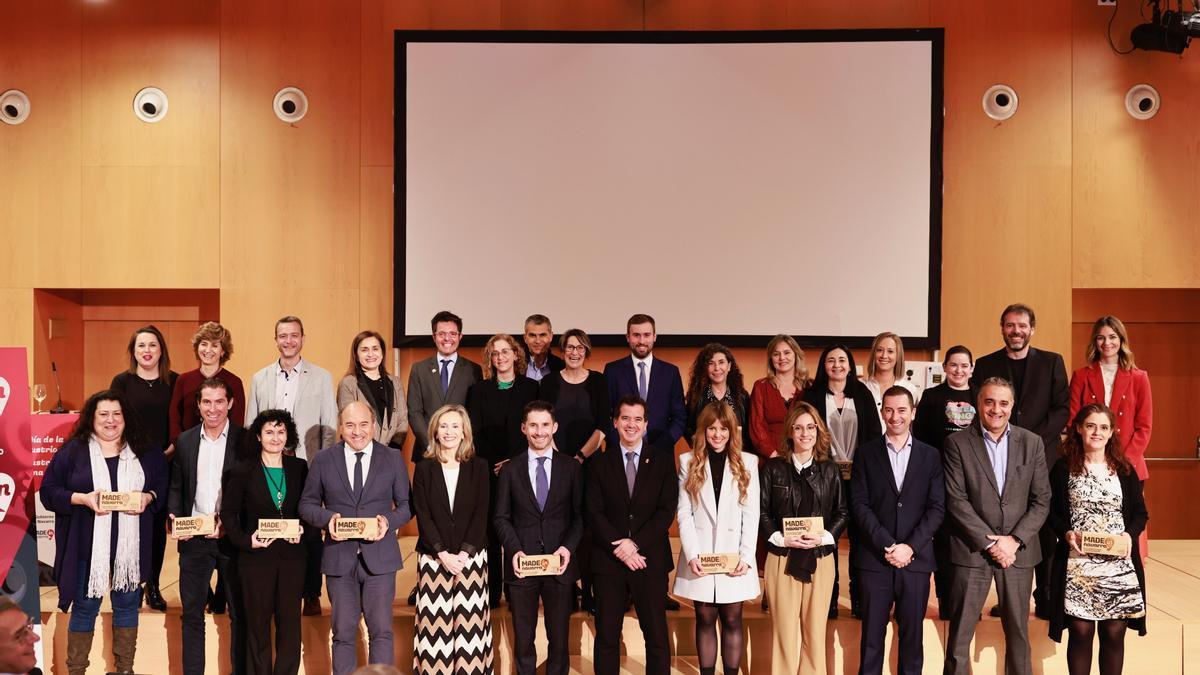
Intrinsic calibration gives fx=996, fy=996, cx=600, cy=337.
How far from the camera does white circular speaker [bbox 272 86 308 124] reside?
6934 mm

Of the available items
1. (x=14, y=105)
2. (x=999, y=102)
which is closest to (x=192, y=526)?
(x=14, y=105)

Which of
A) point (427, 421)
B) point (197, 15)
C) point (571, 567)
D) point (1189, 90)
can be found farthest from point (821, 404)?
point (197, 15)

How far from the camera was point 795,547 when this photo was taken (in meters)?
4.30

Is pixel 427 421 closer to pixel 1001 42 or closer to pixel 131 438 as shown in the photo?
pixel 131 438

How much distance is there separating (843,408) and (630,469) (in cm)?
114

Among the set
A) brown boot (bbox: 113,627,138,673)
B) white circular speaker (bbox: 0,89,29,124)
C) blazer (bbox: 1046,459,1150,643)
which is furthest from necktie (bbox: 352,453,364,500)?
white circular speaker (bbox: 0,89,29,124)

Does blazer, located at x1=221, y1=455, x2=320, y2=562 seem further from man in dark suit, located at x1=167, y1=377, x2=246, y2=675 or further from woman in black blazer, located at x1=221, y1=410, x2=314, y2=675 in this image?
man in dark suit, located at x1=167, y1=377, x2=246, y2=675

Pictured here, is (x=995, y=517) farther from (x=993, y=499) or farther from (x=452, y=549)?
(x=452, y=549)

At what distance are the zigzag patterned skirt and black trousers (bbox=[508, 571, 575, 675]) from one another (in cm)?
16

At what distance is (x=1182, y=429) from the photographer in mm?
7508

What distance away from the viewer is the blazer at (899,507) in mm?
4273

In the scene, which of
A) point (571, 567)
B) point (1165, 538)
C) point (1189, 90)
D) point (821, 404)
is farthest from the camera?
point (1165, 538)

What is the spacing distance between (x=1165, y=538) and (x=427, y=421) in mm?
5608

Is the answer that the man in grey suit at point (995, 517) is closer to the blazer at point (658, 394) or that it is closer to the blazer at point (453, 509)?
Result: the blazer at point (658, 394)
